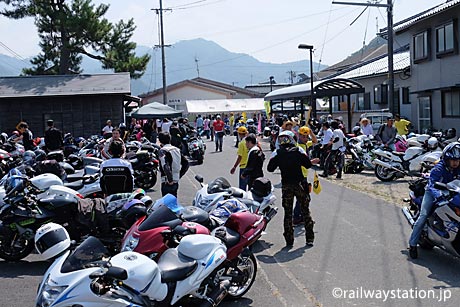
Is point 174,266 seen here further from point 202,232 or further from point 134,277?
point 202,232

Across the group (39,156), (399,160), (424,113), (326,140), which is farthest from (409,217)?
(424,113)

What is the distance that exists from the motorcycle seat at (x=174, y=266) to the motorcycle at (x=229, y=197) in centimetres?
247

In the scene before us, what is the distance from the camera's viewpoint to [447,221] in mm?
7180

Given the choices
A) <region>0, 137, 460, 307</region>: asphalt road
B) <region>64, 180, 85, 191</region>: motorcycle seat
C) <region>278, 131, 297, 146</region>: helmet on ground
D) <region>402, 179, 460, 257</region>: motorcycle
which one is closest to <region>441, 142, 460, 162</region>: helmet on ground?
<region>402, 179, 460, 257</region>: motorcycle

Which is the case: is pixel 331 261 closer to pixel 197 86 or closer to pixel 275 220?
pixel 275 220

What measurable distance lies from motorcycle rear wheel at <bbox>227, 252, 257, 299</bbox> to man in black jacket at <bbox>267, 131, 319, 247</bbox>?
86.5 inches

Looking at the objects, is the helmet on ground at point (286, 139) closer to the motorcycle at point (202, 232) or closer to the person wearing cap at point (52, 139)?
the motorcycle at point (202, 232)

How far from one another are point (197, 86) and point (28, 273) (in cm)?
6109

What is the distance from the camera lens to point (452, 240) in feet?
23.2

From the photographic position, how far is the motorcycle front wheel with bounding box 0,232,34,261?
26.2 ft

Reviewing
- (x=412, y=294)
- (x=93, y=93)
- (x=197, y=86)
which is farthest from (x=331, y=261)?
(x=197, y=86)

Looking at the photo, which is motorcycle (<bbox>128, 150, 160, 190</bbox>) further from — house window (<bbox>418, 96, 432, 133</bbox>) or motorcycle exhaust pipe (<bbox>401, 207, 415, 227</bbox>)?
house window (<bbox>418, 96, 432, 133</bbox>)

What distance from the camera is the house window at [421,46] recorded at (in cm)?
Result: 2614

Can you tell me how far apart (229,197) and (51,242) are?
353 cm
